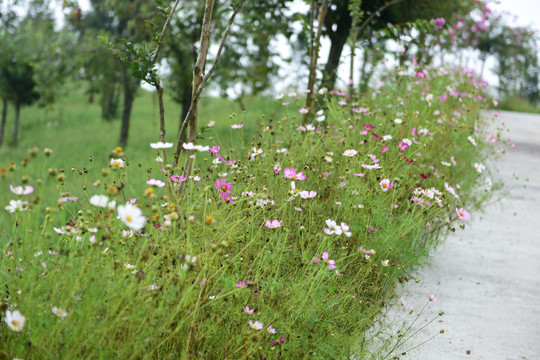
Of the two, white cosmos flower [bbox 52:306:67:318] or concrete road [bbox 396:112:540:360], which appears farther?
concrete road [bbox 396:112:540:360]

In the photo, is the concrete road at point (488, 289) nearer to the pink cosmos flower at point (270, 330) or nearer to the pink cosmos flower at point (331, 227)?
the pink cosmos flower at point (331, 227)

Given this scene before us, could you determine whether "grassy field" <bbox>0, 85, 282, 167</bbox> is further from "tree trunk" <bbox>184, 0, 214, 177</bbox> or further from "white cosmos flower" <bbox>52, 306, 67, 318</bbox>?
"white cosmos flower" <bbox>52, 306, 67, 318</bbox>

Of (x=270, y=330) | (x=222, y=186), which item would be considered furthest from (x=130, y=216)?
(x=222, y=186)

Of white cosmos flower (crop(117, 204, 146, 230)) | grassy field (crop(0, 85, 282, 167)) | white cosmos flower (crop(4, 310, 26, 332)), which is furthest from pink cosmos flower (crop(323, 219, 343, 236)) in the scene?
grassy field (crop(0, 85, 282, 167))

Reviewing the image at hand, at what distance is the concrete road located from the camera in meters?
2.43

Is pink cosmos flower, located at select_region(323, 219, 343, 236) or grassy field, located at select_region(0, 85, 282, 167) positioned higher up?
pink cosmos flower, located at select_region(323, 219, 343, 236)

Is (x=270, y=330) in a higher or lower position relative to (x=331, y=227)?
lower

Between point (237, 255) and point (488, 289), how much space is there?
1.91 meters

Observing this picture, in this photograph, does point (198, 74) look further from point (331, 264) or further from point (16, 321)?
point (16, 321)

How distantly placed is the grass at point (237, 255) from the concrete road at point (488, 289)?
243 millimetres

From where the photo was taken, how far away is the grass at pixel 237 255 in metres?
1.64

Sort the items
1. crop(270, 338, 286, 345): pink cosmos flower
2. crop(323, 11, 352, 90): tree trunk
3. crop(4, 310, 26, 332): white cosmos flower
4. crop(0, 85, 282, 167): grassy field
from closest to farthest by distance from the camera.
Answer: crop(4, 310, 26, 332): white cosmos flower < crop(270, 338, 286, 345): pink cosmos flower < crop(323, 11, 352, 90): tree trunk < crop(0, 85, 282, 167): grassy field

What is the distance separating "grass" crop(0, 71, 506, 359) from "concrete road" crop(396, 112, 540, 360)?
243 millimetres

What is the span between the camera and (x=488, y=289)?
302cm
